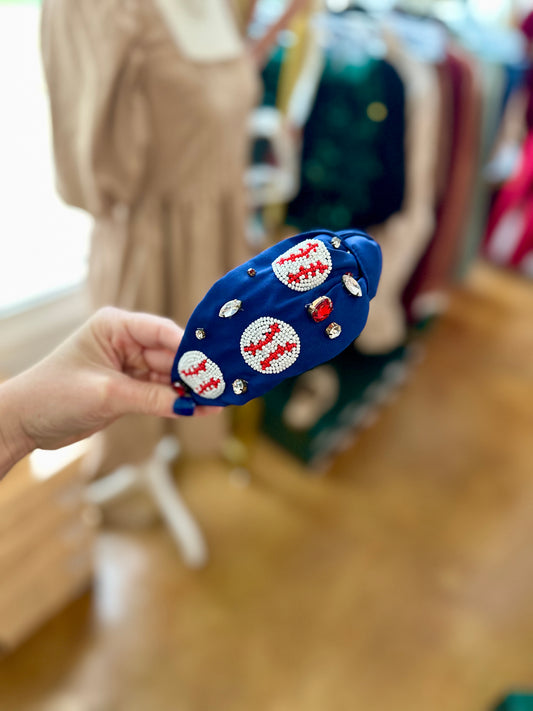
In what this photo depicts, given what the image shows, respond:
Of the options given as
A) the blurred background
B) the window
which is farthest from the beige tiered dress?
the window

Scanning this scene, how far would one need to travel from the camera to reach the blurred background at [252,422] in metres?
0.82

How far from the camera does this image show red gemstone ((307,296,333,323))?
40cm

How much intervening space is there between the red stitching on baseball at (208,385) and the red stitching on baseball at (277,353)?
6cm

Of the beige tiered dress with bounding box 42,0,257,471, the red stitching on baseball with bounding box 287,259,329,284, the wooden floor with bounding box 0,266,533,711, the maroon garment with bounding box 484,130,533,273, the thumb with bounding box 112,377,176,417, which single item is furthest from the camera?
the maroon garment with bounding box 484,130,533,273

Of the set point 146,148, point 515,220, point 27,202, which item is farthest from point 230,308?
point 515,220

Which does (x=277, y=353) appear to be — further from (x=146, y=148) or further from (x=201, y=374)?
(x=146, y=148)

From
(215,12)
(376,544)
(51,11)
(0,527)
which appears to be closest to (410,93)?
(215,12)

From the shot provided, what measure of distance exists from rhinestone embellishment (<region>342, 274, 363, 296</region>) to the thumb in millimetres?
218

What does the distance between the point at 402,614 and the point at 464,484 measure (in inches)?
19.2

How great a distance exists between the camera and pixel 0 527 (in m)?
0.96

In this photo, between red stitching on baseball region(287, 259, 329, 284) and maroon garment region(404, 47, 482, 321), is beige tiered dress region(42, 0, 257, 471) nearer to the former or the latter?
red stitching on baseball region(287, 259, 329, 284)

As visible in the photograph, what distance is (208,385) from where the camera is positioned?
19.3 inches

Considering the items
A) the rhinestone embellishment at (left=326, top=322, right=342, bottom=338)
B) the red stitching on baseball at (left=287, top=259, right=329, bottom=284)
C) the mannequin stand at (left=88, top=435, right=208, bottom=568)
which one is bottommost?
the mannequin stand at (left=88, top=435, right=208, bottom=568)

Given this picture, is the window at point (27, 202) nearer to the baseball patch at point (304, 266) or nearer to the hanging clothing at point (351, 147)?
the hanging clothing at point (351, 147)
